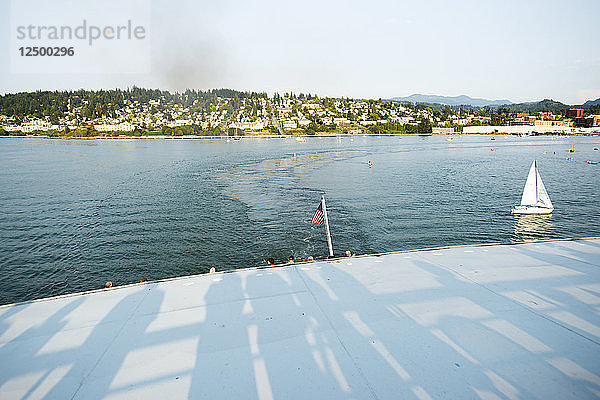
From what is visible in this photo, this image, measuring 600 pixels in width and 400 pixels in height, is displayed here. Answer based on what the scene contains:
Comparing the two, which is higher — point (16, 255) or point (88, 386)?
point (88, 386)

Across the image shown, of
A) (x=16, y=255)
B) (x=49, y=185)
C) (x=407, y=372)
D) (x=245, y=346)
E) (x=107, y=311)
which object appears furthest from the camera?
(x=49, y=185)

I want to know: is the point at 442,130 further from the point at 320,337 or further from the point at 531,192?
→ the point at 320,337

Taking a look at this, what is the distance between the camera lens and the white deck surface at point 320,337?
15.3 ft

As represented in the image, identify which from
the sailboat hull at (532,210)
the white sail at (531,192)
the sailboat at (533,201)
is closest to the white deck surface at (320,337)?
the sailboat hull at (532,210)

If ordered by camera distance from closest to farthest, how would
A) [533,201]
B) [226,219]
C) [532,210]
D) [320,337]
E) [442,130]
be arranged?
[320,337]
[226,219]
[532,210]
[533,201]
[442,130]

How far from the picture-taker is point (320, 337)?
5.74 metres

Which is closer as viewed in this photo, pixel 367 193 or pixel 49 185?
pixel 367 193

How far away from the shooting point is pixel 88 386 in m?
4.75

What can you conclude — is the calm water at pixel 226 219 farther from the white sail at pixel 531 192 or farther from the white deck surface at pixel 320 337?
the white deck surface at pixel 320 337

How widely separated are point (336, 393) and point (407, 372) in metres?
1.12

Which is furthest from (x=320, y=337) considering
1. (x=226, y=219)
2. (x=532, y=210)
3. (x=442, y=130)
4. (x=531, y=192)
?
(x=442, y=130)

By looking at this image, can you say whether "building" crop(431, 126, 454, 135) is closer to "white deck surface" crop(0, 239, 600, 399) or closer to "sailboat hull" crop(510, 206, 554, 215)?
"sailboat hull" crop(510, 206, 554, 215)

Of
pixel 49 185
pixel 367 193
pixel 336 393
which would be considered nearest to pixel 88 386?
pixel 336 393

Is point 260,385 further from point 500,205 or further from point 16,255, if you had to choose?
point 500,205
